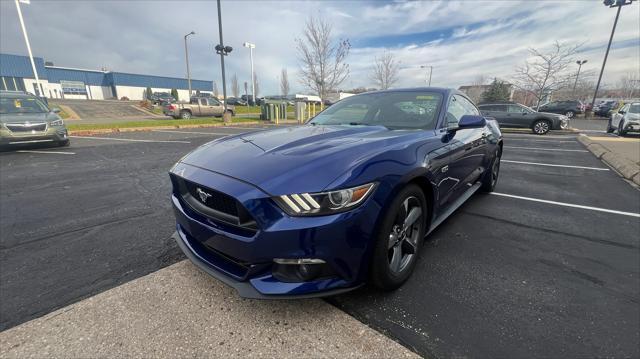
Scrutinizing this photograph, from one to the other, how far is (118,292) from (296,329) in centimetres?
135

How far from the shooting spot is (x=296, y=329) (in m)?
1.73

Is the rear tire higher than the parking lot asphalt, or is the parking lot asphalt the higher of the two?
the rear tire

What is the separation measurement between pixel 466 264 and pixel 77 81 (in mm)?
78426

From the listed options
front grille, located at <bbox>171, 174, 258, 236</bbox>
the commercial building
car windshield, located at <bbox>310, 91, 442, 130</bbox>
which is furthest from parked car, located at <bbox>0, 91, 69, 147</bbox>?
the commercial building

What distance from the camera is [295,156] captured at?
188 cm

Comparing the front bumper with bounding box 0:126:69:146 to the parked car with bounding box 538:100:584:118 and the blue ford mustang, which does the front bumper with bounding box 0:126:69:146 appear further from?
the parked car with bounding box 538:100:584:118

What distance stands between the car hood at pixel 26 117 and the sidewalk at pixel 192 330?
27.4 feet

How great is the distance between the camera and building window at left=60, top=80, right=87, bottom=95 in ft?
186

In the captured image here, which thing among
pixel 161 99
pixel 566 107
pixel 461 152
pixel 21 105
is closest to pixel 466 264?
pixel 461 152

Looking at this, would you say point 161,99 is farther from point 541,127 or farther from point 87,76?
point 541,127

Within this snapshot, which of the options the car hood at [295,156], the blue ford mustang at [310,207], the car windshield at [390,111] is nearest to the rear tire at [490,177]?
the car windshield at [390,111]

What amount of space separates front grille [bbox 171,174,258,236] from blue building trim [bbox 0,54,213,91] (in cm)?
6179

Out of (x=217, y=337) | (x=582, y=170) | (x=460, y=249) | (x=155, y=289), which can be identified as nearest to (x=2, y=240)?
(x=155, y=289)

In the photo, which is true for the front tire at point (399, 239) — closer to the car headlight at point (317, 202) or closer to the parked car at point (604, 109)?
the car headlight at point (317, 202)
